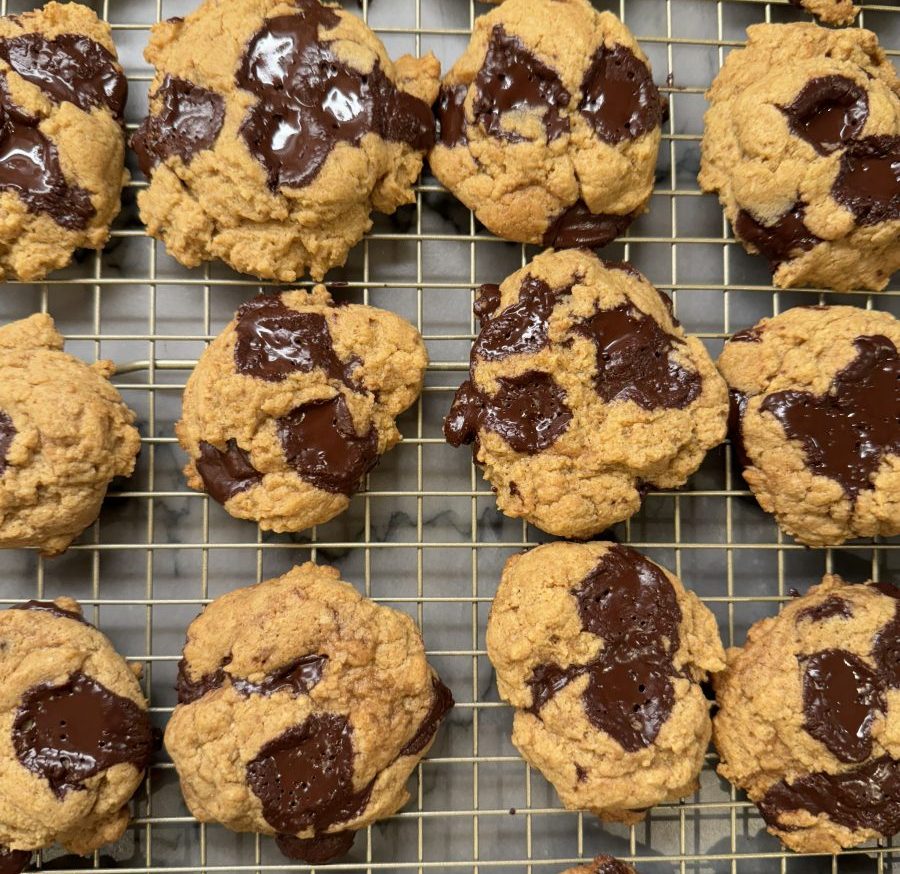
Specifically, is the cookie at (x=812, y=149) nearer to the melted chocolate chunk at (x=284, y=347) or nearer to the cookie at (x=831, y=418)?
the cookie at (x=831, y=418)

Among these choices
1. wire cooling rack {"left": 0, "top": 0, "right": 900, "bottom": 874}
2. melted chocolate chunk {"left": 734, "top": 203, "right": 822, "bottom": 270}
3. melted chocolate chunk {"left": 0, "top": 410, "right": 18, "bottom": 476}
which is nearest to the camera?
melted chocolate chunk {"left": 0, "top": 410, "right": 18, "bottom": 476}

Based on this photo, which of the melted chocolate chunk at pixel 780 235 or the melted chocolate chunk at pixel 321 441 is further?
the melted chocolate chunk at pixel 780 235

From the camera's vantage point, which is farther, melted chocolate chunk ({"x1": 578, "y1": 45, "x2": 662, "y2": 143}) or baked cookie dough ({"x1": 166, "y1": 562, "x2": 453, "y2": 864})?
melted chocolate chunk ({"x1": 578, "y1": 45, "x2": 662, "y2": 143})

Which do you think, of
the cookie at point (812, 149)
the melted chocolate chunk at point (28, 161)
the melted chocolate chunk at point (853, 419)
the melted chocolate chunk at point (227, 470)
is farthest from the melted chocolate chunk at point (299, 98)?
the melted chocolate chunk at point (853, 419)

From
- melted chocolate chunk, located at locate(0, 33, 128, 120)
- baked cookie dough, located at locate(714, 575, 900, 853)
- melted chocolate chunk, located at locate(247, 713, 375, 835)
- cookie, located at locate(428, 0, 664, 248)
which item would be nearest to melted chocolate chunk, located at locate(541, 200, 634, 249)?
cookie, located at locate(428, 0, 664, 248)

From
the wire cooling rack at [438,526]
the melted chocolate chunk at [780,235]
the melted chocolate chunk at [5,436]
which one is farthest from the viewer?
the wire cooling rack at [438,526]

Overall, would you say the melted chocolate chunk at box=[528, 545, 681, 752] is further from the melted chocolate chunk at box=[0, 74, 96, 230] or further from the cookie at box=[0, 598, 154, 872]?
the melted chocolate chunk at box=[0, 74, 96, 230]

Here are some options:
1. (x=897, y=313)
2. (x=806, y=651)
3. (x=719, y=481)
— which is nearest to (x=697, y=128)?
(x=897, y=313)
